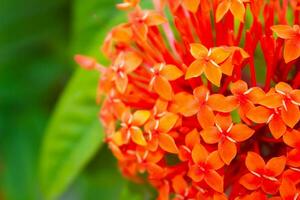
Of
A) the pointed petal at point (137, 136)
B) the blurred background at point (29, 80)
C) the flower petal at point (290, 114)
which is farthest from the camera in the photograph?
the blurred background at point (29, 80)

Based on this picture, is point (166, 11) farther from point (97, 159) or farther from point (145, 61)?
point (97, 159)

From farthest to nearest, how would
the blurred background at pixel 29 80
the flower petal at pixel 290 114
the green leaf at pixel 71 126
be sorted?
the blurred background at pixel 29 80 → the green leaf at pixel 71 126 → the flower petal at pixel 290 114

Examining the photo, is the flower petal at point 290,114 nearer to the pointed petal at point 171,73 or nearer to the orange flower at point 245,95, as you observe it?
the orange flower at point 245,95

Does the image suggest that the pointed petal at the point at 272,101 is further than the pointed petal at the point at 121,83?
No

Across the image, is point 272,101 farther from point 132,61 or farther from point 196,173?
point 132,61

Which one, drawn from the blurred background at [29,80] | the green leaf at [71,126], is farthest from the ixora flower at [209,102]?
the blurred background at [29,80]

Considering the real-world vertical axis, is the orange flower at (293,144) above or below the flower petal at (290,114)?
below

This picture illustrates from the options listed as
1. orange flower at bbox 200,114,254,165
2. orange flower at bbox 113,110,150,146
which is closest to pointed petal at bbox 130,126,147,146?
orange flower at bbox 113,110,150,146

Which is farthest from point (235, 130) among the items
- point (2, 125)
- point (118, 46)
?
point (2, 125)
